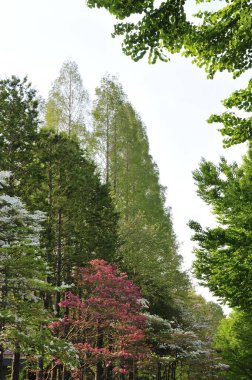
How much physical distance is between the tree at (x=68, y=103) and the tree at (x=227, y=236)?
13.5 meters

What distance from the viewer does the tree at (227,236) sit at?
8141 millimetres

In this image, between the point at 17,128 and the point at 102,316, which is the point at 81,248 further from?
the point at 17,128

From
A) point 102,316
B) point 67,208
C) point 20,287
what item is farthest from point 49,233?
point 20,287

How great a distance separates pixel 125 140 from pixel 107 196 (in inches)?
386

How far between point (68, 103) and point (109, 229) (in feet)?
29.8

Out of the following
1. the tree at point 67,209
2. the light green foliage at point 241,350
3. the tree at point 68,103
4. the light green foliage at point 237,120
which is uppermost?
the tree at point 68,103

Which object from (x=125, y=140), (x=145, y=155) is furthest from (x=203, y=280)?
(x=145, y=155)

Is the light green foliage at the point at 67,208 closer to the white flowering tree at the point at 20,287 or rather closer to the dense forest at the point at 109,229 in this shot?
the dense forest at the point at 109,229

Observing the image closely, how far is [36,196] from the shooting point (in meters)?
14.9

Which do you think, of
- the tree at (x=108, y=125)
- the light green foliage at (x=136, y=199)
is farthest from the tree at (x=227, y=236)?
the tree at (x=108, y=125)

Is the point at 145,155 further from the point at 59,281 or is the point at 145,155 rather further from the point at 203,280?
the point at 203,280

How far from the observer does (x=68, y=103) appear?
888 inches

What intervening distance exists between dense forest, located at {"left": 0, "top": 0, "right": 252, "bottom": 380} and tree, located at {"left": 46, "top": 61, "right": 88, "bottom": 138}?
0.07 meters

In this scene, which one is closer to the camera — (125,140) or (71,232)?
(71,232)
